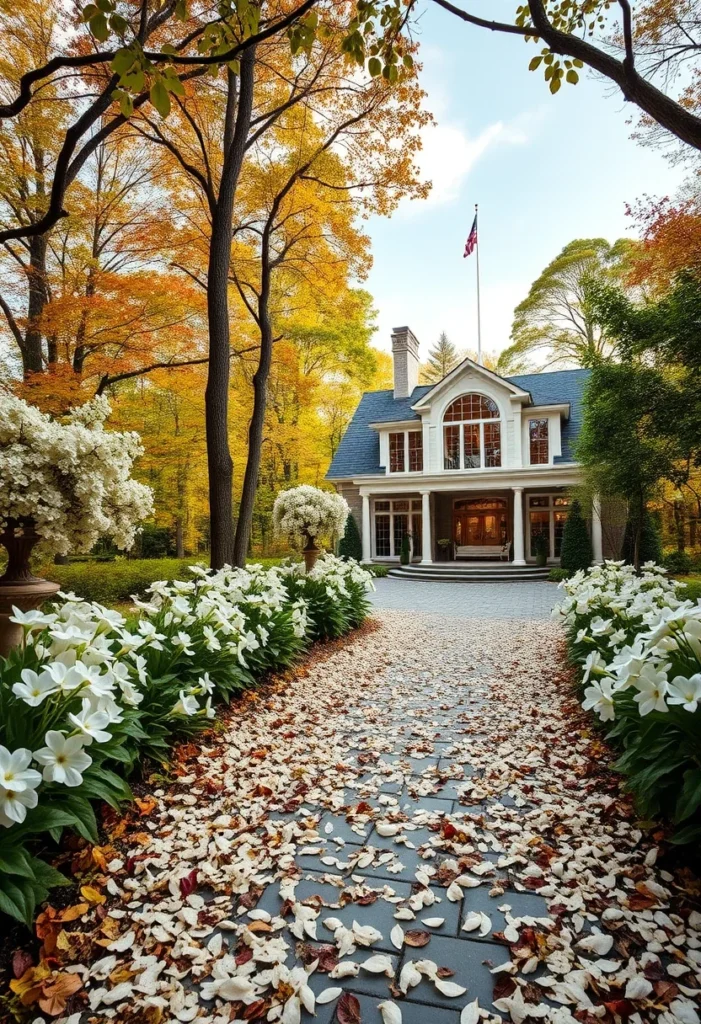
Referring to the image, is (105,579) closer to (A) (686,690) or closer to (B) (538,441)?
(A) (686,690)

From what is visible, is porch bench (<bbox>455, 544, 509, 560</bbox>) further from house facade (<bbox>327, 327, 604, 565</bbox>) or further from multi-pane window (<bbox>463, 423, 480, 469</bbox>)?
multi-pane window (<bbox>463, 423, 480, 469</bbox>)

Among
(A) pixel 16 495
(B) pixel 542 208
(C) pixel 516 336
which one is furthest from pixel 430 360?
(A) pixel 16 495

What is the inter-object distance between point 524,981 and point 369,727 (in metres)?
2.33

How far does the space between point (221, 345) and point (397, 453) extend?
10.8 metres

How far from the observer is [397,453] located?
1708 centimetres

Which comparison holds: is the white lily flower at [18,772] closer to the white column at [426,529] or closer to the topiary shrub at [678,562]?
the topiary shrub at [678,562]

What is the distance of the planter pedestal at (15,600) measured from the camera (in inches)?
A: 128

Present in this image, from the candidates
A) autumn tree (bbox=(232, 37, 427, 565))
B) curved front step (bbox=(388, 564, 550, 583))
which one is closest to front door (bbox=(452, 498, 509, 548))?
curved front step (bbox=(388, 564, 550, 583))

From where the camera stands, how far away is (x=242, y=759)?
10.6 feet

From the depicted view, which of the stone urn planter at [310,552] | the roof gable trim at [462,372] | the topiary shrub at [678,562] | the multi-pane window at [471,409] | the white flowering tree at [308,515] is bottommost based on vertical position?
the topiary shrub at [678,562]

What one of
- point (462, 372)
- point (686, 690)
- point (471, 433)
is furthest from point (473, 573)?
point (686, 690)

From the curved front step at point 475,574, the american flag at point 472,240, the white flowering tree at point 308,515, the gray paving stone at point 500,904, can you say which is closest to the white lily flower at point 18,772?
the gray paving stone at point 500,904

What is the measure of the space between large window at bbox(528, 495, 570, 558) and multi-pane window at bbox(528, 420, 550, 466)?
131 centimetres

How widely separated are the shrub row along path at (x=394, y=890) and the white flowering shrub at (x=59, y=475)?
5.26 feet
